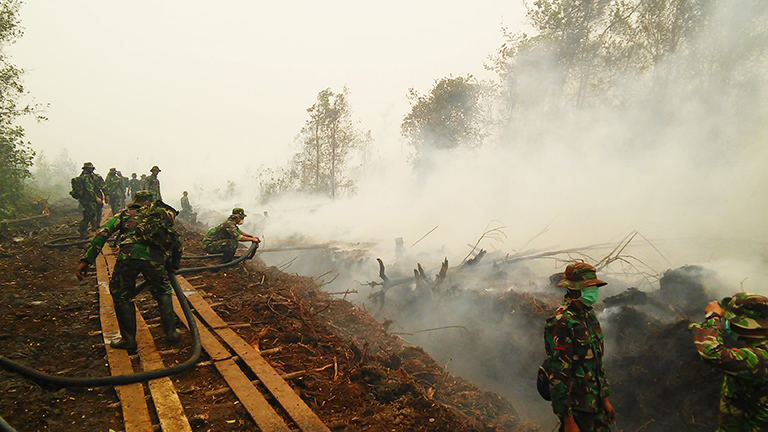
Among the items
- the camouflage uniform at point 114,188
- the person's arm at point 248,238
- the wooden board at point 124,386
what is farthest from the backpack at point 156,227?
the camouflage uniform at point 114,188

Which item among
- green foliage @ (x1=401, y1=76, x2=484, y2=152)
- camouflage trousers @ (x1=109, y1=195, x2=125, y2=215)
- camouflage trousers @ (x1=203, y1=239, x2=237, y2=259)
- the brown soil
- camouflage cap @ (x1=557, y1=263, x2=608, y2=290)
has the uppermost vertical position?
green foliage @ (x1=401, y1=76, x2=484, y2=152)

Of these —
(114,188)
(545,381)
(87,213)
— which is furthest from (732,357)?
(114,188)

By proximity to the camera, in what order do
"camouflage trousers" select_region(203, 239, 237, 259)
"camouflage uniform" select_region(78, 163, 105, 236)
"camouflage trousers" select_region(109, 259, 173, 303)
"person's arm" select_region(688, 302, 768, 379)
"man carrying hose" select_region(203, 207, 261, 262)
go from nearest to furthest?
"person's arm" select_region(688, 302, 768, 379)
"camouflage trousers" select_region(109, 259, 173, 303)
"man carrying hose" select_region(203, 207, 261, 262)
"camouflage trousers" select_region(203, 239, 237, 259)
"camouflage uniform" select_region(78, 163, 105, 236)

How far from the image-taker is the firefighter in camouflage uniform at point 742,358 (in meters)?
2.44

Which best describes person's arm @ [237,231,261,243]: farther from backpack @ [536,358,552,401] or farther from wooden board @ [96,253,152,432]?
backpack @ [536,358,552,401]

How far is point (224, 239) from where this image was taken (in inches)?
316

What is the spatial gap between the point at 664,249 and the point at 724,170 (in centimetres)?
445

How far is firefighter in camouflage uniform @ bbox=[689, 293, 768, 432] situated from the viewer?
2441mm

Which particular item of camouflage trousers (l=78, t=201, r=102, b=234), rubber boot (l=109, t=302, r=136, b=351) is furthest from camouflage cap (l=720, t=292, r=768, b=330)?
camouflage trousers (l=78, t=201, r=102, b=234)

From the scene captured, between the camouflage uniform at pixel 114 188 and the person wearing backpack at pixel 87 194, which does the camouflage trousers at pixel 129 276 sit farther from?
the camouflage uniform at pixel 114 188

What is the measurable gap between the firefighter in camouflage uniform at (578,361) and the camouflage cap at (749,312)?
87 centimetres

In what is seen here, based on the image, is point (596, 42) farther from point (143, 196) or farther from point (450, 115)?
point (143, 196)

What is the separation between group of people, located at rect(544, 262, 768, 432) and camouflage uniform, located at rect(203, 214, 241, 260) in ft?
21.5

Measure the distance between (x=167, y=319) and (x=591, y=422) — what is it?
4.25 m
